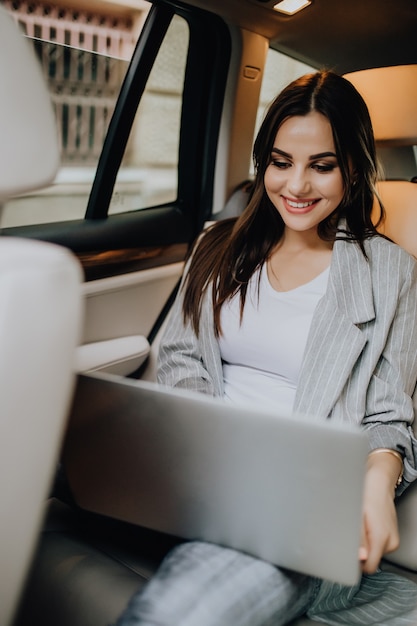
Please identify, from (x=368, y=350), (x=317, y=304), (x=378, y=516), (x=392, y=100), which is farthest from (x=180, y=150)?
(x=378, y=516)

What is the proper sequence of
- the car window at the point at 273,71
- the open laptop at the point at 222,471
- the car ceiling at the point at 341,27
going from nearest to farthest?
the open laptop at the point at 222,471 < the car ceiling at the point at 341,27 < the car window at the point at 273,71

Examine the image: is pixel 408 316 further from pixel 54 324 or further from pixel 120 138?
pixel 120 138

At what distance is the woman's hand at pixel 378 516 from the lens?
95 cm

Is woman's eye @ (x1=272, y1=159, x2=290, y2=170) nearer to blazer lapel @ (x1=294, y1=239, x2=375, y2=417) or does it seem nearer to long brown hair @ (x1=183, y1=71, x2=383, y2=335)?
long brown hair @ (x1=183, y1=71, x2=383, y2=335)

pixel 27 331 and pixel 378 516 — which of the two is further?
pixel 378 516

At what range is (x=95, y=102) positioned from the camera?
368cm

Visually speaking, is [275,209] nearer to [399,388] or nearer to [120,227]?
[399,388]

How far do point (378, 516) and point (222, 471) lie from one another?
31cm

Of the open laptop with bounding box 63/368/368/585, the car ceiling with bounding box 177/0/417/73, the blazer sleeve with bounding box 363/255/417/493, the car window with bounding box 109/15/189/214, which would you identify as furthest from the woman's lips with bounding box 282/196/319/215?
the car window with bounding box 109/15/189/214

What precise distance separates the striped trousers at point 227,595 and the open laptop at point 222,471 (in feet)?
0.08

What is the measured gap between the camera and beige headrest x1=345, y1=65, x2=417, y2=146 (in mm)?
1401

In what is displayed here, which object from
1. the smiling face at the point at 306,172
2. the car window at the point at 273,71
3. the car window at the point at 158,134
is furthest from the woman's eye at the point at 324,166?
the car window at the point at 158,134

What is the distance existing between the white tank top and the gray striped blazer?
0.04 metres

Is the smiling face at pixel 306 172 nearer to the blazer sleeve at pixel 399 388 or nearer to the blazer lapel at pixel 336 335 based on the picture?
the blazer lapel at pixel 336 335
